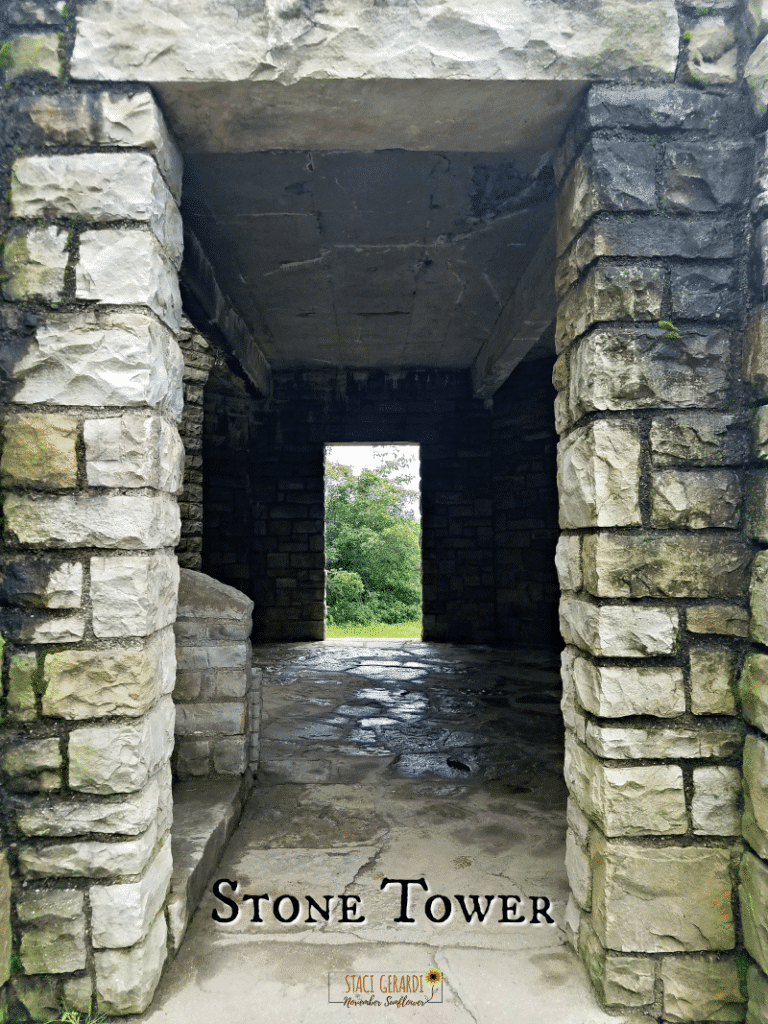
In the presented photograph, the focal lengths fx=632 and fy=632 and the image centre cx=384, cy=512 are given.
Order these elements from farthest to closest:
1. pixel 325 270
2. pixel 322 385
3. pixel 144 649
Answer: pixel 322 385
pixel 325 270
pixel 144 649

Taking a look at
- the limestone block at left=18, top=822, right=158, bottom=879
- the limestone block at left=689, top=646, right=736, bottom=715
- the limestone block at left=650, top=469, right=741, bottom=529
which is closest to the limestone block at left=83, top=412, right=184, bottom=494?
the limestone block at left=18, top=822, right=158, bottom=879

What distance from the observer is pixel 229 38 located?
5.53 feet

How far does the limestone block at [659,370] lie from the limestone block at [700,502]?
20 cm

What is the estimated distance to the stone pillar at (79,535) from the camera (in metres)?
1.62

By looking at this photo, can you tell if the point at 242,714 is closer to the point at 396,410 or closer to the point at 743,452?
the point at 743,452

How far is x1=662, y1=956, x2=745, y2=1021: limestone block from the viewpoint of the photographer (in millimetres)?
1659

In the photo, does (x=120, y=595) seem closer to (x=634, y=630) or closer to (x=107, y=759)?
(x=107, y=759)

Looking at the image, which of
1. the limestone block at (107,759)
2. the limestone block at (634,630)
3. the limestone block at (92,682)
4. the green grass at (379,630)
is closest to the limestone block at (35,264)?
the limestone block at (92,682)

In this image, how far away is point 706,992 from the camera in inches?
65.4

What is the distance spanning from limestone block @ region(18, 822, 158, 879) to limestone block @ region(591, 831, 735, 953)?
126cm

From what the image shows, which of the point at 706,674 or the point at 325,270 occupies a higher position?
the point at 325,270

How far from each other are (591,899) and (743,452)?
1318 mm

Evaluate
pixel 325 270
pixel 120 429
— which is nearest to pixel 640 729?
pixel 120 429

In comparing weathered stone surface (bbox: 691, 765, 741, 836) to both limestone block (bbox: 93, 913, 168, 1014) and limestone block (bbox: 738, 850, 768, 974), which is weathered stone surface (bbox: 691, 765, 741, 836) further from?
limestone block (bbox: 93, 913, 168, 1014)
